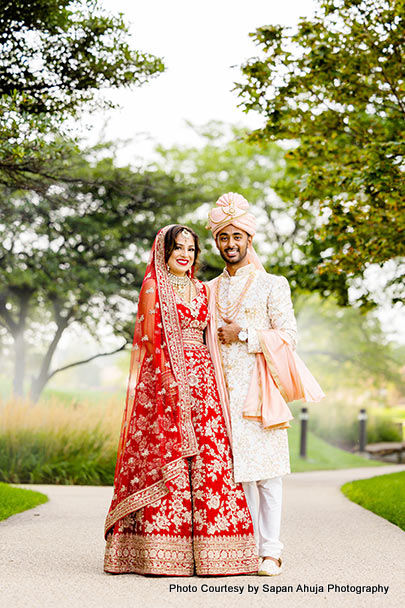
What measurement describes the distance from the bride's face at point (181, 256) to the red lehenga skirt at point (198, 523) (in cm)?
69

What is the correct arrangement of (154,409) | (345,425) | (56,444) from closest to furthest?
1. (154,409)
2. (56,444)
3. (345,425)

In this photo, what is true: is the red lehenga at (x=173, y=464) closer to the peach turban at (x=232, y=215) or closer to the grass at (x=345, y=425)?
the peach turban at (x=232, y=215)

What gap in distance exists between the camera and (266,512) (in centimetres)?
496

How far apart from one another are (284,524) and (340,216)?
13.0 feet

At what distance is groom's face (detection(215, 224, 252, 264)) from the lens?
5238 mm

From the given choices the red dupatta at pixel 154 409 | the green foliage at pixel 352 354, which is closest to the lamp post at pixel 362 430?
the green foliage at pixel 352 354

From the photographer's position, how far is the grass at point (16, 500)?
24.9ft

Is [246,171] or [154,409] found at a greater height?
[246,171]

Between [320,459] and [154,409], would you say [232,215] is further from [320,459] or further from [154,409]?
[320,459]

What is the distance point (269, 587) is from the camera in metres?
4.41

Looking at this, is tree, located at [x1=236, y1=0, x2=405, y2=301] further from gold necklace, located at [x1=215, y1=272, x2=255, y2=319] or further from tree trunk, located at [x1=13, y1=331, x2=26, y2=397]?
tree trunk, located at [x1=13, y1=331, x2=26, y2=397]

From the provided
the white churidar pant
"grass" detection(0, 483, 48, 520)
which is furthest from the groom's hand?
"grass" detection(0, 483, 48, 520)

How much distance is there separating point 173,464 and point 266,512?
0.75 m

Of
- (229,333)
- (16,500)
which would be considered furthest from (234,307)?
(16,500)
